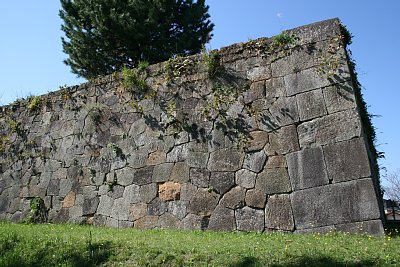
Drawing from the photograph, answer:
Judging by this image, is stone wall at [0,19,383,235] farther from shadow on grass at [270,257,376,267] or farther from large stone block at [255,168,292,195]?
shadow on grass at [270,257,376,267]

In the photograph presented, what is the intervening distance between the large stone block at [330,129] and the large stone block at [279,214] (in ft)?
3.05

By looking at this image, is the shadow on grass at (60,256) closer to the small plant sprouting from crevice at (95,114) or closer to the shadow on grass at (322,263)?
the shadow on grass at (322,263)

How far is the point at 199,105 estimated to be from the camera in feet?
23.7

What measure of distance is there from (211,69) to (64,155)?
3908 mm

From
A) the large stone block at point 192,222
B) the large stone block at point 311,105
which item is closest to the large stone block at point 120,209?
the large stone block at point 192,222

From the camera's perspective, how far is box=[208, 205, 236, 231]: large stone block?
6.32 metres

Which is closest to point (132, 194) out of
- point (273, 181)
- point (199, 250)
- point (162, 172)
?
point (162, 172)

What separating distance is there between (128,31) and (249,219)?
7.97 m

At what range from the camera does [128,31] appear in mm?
11992

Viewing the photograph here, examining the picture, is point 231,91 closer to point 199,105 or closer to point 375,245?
point 199,105

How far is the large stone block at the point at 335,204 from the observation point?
544 centimetres

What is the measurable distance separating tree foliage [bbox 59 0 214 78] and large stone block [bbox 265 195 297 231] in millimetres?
6959

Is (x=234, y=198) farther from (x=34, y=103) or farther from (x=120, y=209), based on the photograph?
(x=34, y=103)

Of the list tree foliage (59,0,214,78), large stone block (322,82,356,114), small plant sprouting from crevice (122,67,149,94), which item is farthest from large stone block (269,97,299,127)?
tree foliage (59,0,214,78)
